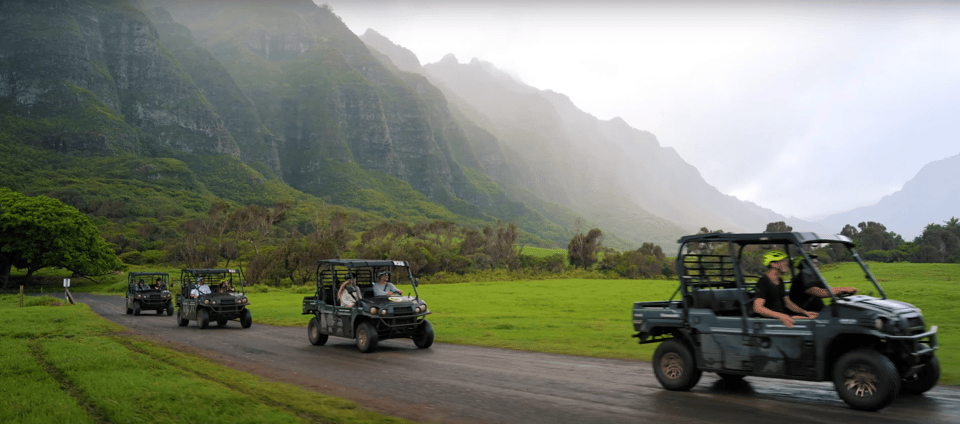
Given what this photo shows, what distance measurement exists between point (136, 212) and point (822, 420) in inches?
5218

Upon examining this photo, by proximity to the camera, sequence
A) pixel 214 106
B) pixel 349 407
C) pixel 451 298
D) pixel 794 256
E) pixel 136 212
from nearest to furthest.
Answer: pixel 349 407 → pixel 794 256 → pixel 451 298 → pixel 136 212 → pixel 214 106

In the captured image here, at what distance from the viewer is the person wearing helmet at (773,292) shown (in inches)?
357

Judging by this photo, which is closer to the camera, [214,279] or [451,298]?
[214,279]

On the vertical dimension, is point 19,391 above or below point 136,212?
below

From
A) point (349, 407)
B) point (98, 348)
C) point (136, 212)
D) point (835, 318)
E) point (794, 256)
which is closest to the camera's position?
point (835, 318)

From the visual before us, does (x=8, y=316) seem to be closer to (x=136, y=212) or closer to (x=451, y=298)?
(x=451, y=298)

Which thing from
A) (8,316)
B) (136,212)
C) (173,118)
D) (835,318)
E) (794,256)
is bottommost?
(8,316)

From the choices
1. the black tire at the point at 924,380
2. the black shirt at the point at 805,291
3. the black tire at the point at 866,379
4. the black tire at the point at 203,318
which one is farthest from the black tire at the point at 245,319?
the black tire at the point at 924,380

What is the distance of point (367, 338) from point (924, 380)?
12716 mm

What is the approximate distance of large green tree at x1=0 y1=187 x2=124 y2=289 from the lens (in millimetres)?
59062

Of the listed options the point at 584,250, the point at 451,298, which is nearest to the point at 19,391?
the point at 451,298

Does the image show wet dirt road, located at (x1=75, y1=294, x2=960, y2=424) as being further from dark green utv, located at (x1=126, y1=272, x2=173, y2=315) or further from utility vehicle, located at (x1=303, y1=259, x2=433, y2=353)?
dark green utv, located at (x1=126, y1=272, x2=173, y2=315)

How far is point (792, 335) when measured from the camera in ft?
28.6

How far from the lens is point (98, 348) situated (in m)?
15.1
